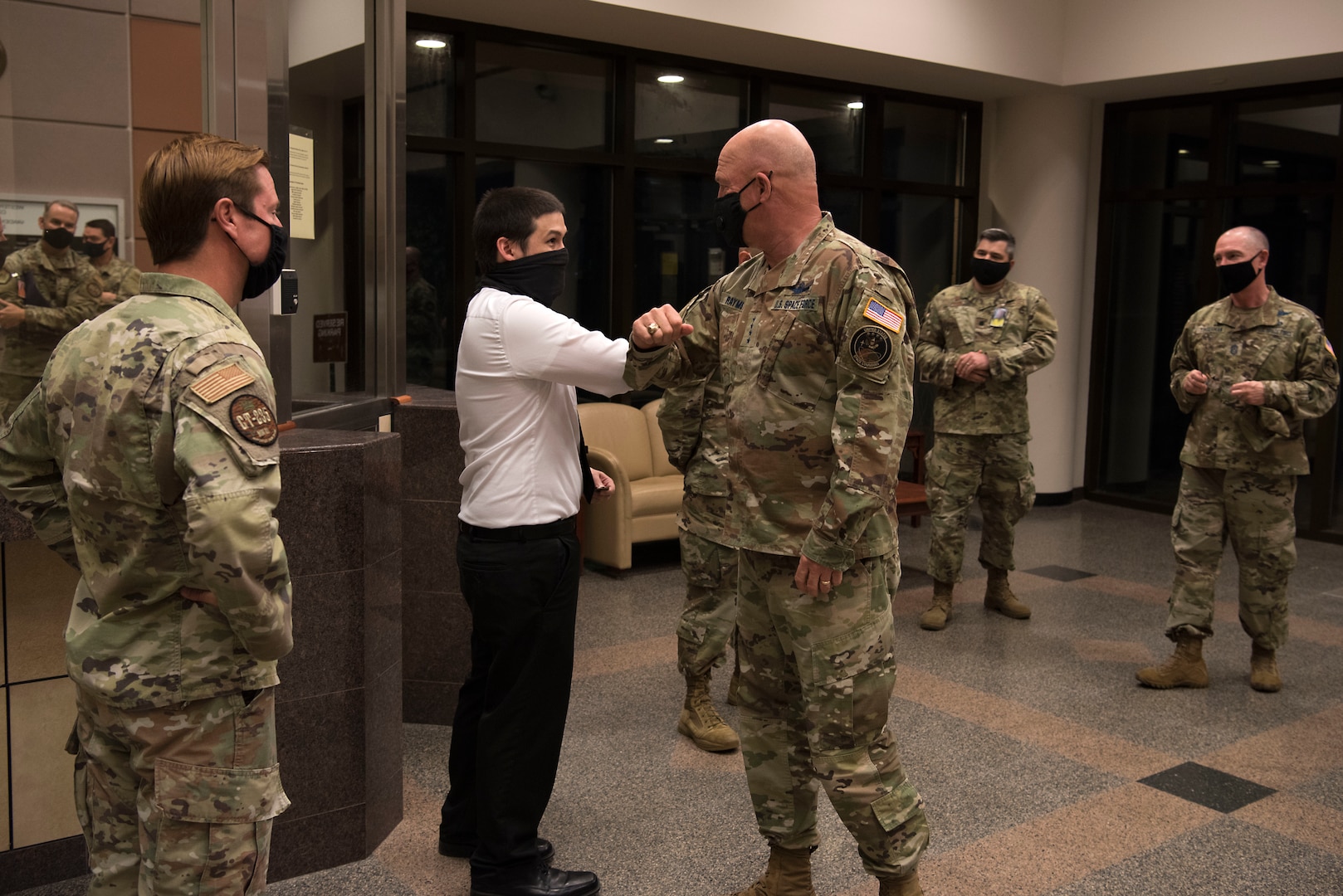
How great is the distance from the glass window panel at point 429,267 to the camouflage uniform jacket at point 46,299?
3412mm

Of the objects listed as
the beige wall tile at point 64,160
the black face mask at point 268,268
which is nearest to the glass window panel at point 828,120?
the beige wall tile at point 64,160

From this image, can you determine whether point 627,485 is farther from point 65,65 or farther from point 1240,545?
point 65,65

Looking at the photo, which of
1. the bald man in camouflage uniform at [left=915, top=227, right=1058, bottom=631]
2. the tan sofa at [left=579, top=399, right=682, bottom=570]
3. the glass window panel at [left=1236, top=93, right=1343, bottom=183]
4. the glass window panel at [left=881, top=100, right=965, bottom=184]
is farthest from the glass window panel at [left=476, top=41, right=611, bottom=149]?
the glass window panel at [left=1236, top=93, right=1343, bottom=183]

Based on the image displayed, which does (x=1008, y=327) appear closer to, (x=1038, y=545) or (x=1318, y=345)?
(x=1318, y=345)

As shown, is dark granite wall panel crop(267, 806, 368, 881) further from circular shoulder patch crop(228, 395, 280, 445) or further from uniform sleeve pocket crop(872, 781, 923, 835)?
circular shoulder patch crop(228, 395, 280, 445)

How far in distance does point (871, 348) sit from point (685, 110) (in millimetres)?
5576

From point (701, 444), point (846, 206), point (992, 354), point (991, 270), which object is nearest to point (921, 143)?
point (846, 206)

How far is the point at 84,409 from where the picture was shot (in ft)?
5.86

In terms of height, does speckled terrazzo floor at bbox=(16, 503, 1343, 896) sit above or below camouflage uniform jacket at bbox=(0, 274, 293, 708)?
below

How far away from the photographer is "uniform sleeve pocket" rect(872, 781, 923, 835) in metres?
2.48

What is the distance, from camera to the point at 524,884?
2.79 metres

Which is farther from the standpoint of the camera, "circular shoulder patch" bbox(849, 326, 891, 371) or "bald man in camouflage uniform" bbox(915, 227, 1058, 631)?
"bald man in camouflage uniform" bbox(915, 227, 1058, 631)

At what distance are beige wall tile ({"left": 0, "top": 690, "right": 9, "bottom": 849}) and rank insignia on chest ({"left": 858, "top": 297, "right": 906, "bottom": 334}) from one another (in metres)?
2.29

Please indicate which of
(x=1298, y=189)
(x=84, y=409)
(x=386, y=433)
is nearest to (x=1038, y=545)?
(x=1298, y=189)
